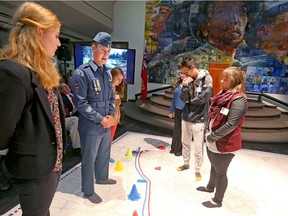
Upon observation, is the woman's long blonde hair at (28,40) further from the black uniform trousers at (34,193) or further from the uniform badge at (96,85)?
the uniform badge at (96,85)

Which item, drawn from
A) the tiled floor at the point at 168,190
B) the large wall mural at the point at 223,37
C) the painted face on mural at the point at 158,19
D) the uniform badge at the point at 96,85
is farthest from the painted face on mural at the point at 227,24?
the uniform badge at the point at 96,85

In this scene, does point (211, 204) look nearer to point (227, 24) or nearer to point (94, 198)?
point (94, 198)

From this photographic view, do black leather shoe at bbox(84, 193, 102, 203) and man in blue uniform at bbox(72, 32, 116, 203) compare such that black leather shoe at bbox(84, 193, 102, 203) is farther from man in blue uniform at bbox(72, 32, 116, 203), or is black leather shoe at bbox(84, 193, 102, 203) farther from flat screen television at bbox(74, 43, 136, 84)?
flat screen television at bbox(74, 43, 136, 84)

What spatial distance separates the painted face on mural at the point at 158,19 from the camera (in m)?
8.52

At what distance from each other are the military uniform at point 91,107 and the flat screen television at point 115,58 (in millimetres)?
4796

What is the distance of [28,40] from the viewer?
1.04 m

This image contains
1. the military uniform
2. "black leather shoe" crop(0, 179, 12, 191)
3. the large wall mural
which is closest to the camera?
the military uniform

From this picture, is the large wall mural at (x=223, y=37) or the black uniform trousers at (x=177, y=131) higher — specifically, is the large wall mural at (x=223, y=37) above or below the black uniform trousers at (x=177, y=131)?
above

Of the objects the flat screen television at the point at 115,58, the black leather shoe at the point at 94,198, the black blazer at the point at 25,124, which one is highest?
the flat screen television at the point at 115,58

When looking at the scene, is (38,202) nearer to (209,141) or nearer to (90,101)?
(90,101)

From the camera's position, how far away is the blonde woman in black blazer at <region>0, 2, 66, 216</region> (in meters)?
0.99

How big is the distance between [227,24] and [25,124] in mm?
8570

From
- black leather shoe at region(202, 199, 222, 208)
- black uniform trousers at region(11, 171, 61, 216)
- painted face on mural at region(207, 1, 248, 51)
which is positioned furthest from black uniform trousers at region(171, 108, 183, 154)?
painted face on mural at region(207, 1, 248, 51)

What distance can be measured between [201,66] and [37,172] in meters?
8.21
